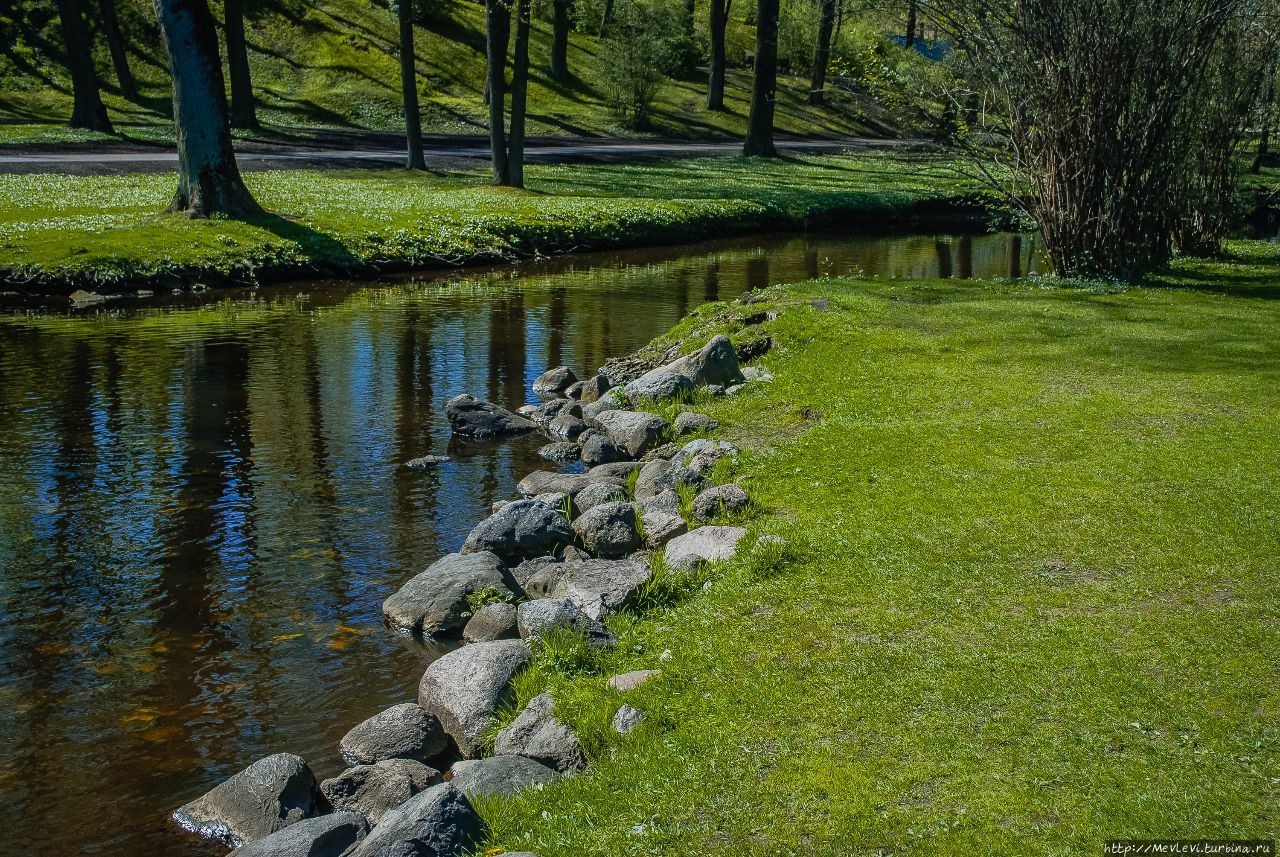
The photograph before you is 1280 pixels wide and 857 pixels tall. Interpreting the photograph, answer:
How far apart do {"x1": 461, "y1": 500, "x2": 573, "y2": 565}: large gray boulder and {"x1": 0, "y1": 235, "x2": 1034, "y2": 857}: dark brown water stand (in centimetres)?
67

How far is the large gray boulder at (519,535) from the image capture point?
455 inches

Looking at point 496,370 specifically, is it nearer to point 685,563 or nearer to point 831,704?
point 685,563

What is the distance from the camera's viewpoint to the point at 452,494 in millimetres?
13945

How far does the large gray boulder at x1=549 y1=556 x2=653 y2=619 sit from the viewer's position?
9711 mm

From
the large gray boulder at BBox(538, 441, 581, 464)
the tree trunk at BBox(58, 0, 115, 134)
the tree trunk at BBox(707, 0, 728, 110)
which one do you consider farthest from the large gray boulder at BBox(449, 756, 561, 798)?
the tree trunk at BBox(707, 0, 728, 110)

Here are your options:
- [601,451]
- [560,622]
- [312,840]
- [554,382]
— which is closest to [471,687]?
[560,622]

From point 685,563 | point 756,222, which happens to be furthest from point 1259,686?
Result: point 756,222

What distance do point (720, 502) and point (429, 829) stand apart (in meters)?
5.43

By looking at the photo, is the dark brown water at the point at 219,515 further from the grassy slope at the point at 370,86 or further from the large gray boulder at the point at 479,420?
the grassy slope at the point at 370,86

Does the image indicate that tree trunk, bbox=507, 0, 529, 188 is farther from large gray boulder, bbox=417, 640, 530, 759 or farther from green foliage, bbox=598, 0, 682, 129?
large gray boulder, bbox=417, 640, 530, 759

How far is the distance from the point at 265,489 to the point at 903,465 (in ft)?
24.8

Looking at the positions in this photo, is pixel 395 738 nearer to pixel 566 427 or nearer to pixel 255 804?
pixel 255 804

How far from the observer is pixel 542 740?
7547mm

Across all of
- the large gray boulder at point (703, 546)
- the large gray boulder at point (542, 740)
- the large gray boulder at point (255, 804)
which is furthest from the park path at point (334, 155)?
the large gray boulder at point (542, 740)
